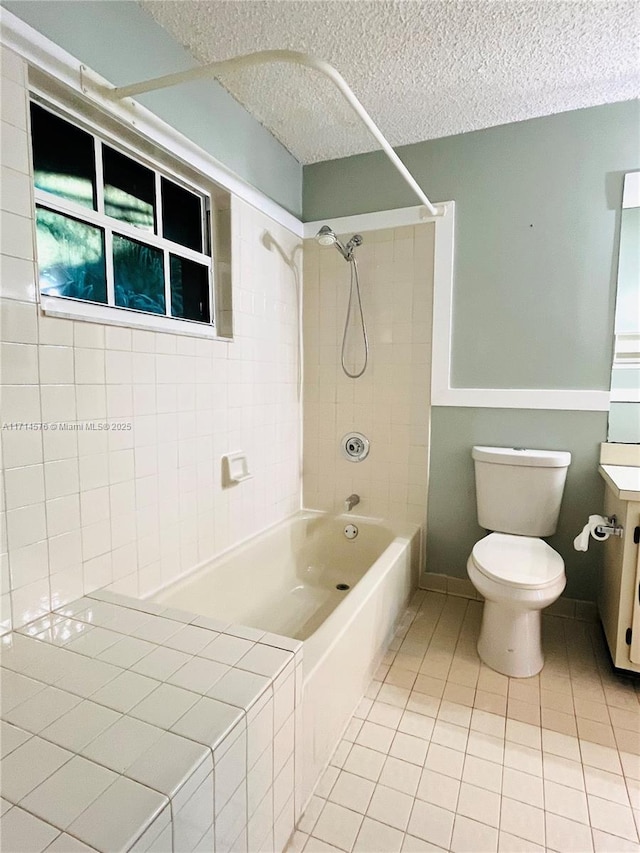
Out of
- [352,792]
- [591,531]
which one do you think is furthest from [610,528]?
[352,792]

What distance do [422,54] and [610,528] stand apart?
1.98 m

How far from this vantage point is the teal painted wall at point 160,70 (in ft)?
4.01

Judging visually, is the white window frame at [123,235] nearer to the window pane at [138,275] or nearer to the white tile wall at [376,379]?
the window pane at [138,275]

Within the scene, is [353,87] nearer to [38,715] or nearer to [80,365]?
[80,365]

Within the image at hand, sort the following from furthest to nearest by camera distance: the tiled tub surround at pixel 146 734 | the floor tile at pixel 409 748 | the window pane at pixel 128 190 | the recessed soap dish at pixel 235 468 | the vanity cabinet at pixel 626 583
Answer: the recessed soap dish at pixel 235 468
the vanity cabinet at pixel 626 583
the window pane at pixel 128 190
the floor tile at pixel 409 748
the tiled tub surround at pixel 146 734

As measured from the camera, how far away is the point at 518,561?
1782mm

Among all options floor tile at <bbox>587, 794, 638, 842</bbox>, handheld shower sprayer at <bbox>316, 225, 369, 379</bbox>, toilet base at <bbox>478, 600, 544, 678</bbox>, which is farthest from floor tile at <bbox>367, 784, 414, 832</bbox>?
handheld shower sprayer at <bbox>316, 225, 369, 379</bbox>

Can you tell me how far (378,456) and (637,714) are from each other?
4.94 ft

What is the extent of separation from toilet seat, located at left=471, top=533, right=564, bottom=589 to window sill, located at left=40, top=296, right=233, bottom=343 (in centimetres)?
146

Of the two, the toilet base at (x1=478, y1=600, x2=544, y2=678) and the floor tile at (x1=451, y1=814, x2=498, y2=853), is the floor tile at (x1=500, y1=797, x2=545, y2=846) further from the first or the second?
the toilet base at (x1=478, y1=600, x2=544, y2=678)

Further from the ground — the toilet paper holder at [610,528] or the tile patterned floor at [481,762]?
the toilet paper holder at [610,528]

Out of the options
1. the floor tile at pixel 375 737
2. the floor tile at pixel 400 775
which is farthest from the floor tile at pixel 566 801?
the floor tile at pixel 375 737

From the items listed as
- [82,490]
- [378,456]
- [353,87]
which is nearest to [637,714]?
[378,456]

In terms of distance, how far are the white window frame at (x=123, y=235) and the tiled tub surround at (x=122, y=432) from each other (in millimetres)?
62
